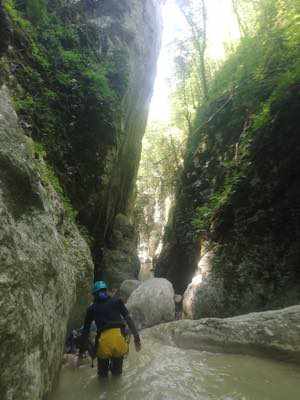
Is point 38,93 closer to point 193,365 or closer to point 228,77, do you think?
point 193,365

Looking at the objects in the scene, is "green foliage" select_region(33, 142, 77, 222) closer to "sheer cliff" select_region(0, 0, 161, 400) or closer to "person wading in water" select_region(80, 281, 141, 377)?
"sheer cliff" select_region(0, 0, 161, 400)

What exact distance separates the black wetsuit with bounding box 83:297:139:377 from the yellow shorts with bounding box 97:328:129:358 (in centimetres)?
9

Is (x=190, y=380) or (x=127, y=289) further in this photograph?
(x=127, y=289)

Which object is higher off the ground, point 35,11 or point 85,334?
point 35,11

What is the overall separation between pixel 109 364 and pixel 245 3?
21032 mm

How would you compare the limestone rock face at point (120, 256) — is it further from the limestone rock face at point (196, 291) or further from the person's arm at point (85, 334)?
the person's arm at point (85, 334)

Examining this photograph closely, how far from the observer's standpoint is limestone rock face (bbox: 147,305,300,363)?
16.5 feet

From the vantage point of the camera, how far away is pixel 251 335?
5.46 meters

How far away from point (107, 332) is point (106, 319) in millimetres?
186

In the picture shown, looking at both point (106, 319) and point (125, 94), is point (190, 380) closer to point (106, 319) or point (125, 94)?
point (106, 319)

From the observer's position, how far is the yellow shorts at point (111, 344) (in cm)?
466

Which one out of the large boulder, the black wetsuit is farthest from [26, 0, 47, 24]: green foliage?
the black wetsuit

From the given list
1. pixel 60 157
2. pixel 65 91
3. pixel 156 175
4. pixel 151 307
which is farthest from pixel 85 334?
pixel 156 175

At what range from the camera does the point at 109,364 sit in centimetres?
521
